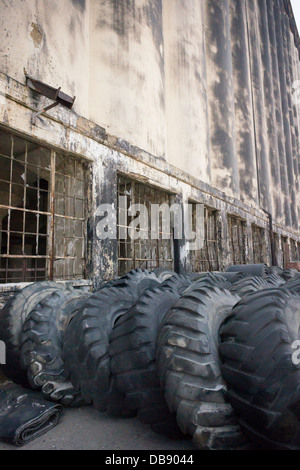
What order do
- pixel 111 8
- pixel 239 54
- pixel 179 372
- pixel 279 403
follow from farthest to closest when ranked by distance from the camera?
pixel 239 54
pixel 111 8
pixel 179 372
pixel 279 403

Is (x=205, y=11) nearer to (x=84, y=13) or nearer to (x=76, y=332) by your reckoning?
(x=84, y=13)

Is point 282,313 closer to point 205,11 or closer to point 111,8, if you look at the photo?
point 111,8

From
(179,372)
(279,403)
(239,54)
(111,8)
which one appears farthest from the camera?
(239,54)

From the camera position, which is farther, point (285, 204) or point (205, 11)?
point (285, 204)

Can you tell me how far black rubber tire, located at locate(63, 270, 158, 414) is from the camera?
1992mm

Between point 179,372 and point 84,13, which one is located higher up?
point 84,13

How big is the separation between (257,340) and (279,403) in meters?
0.27

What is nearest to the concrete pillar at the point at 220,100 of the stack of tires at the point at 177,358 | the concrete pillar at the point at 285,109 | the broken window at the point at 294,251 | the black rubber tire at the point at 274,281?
the black rubber tire at the point at 274,281

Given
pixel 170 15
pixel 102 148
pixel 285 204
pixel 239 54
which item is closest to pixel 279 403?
pixel 102 148

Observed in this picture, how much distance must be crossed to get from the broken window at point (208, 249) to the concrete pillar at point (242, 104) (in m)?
3.91

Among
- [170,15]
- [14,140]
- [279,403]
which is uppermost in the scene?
[170,15]

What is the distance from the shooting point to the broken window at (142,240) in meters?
5.71

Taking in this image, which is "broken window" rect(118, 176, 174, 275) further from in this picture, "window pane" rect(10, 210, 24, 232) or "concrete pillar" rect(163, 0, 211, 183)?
"window pane" rect(10, 210, 24, 232)

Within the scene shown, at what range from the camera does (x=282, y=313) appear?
59.3 inches
